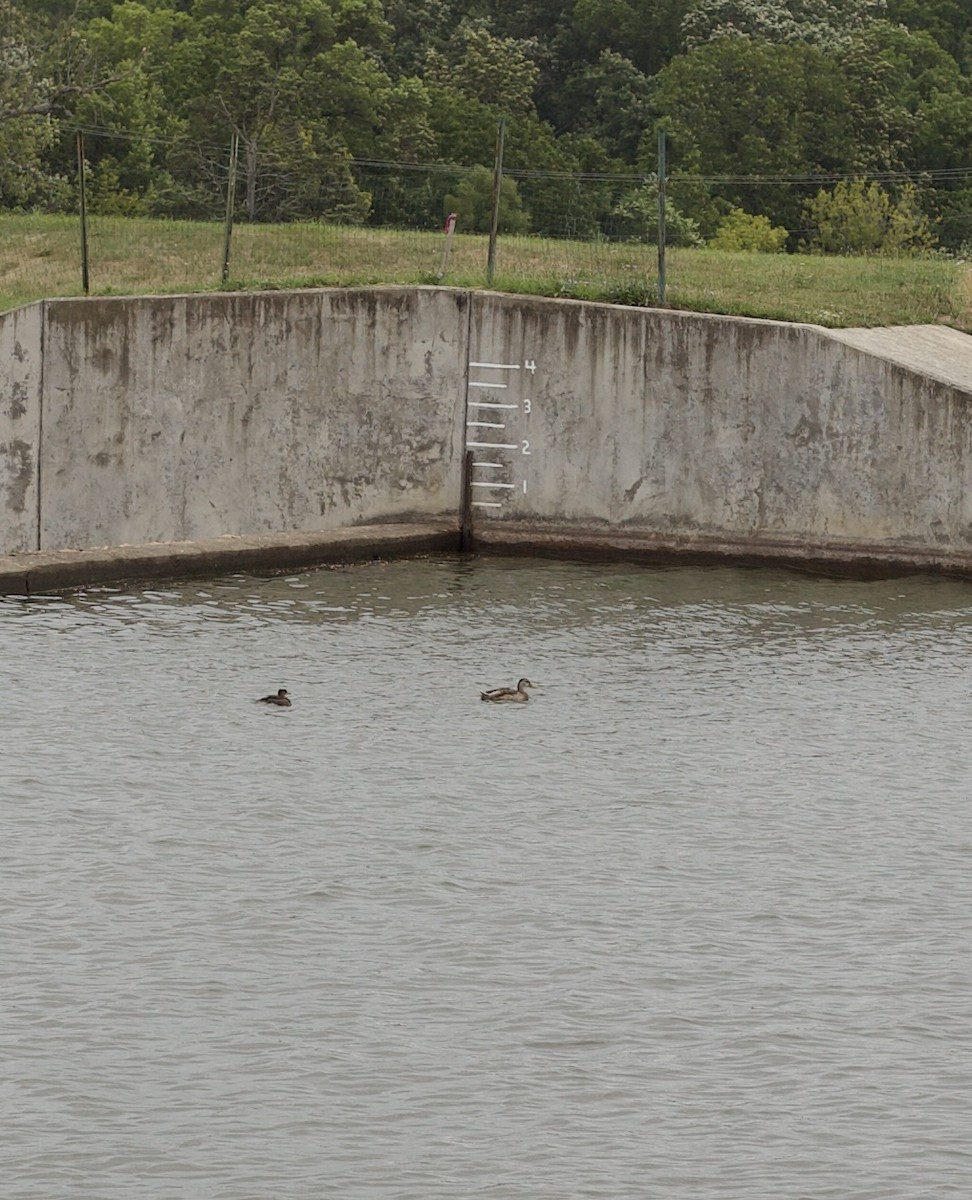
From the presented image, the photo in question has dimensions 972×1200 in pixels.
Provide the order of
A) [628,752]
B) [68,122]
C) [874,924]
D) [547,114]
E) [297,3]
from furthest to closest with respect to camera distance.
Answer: [547,114], [297,3], [68,122], [628,752], [874,924]

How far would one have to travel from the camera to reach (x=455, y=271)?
106 ft

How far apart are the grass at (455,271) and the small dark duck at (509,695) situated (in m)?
9.54

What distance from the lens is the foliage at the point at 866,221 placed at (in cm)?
5422

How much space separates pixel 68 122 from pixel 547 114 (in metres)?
16.0

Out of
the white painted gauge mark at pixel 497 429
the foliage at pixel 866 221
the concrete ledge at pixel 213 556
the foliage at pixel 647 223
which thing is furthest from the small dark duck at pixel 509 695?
the foliage at pixel 866 221

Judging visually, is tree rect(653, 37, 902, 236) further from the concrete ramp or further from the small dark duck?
the small dark duck

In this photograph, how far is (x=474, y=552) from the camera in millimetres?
29438

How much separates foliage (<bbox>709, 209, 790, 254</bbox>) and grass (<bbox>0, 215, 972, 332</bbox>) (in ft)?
51.5

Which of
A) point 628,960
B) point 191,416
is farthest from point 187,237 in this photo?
point 628,960

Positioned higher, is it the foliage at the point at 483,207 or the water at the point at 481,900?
the foliage at the point at 483,207

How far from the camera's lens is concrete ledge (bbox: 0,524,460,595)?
25.7m

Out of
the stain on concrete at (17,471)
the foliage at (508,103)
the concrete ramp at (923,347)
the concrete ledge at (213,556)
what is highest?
the foliage at (508,103)

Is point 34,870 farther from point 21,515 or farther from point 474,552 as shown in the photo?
point 474,552

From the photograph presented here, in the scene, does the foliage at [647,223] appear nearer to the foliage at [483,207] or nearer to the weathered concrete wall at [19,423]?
the foliage at [483,207]
